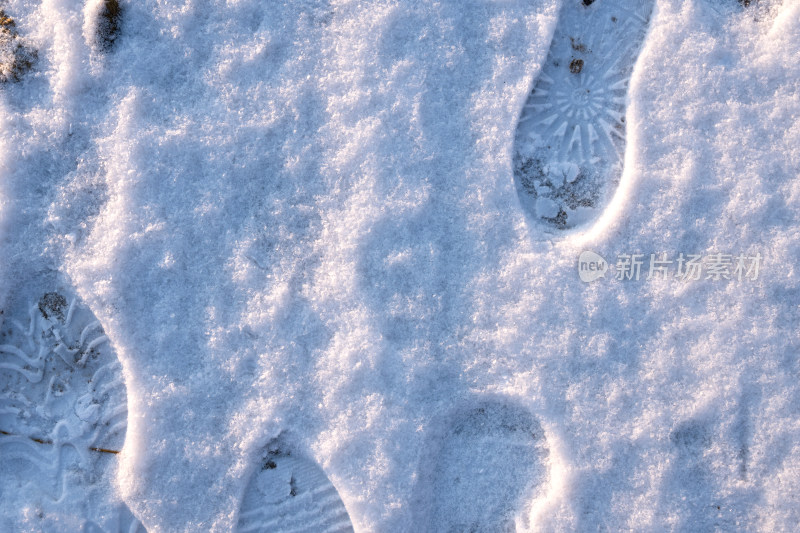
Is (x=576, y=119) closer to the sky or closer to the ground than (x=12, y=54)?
closer to the ground

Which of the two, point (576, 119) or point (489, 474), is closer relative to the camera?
point (489, 474)

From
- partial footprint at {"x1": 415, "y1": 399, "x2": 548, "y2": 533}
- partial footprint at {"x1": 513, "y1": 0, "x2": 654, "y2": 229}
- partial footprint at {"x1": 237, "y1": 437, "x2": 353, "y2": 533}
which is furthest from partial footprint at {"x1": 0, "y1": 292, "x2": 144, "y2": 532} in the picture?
partial footprint at {"x1": 513, "y1": 0, "x2": 654, "y2": 229}

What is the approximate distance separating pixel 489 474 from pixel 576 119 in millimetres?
1765

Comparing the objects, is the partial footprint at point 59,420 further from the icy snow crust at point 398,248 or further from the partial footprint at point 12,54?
the partial footprint at point 12,54

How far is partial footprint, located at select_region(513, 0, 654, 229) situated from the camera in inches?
105

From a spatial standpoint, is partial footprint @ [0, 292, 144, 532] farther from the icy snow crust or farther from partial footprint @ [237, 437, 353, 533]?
partial footprint @ [237, 437, 353, 533]

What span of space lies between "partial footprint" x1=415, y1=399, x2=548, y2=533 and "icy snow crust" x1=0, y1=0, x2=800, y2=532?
45 mm

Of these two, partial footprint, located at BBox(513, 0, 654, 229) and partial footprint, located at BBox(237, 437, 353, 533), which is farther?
partial footprint, located at BBox(513, 0, 654, 229)

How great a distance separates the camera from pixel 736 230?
8.45ft

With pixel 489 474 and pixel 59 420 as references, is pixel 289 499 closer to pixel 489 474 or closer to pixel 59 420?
pixel 489 474

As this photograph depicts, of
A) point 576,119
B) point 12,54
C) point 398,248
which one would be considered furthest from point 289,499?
point 12,54

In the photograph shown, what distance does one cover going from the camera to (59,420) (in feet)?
8.65

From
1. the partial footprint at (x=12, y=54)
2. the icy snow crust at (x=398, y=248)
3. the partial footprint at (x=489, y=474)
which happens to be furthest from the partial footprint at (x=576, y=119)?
the partial footprint at (x=12, y=54)

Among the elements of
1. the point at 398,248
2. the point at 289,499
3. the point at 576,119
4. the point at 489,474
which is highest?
the point at 576,119
